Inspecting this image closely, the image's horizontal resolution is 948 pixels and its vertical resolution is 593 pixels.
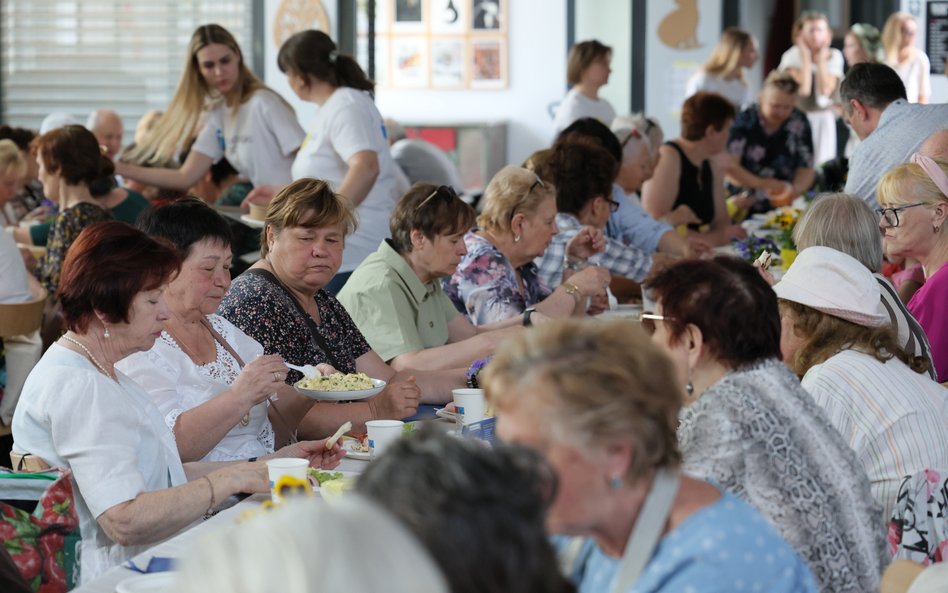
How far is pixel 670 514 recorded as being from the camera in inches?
62.2

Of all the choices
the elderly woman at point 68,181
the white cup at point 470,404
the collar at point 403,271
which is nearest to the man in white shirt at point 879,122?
the collar at point 403,271

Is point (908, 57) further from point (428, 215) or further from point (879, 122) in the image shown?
point (428, 215)

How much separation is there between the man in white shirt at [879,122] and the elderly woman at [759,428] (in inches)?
123

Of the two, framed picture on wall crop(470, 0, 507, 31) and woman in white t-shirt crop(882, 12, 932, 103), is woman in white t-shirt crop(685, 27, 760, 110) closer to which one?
woman in white t-shirt crop(882, 12, 932, 103)

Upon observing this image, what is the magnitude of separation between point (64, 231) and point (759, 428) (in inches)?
160

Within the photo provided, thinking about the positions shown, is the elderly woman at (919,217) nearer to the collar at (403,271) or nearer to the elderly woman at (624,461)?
the collar at (403,271)

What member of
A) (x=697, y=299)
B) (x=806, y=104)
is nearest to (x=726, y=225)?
(x=806, y=104)

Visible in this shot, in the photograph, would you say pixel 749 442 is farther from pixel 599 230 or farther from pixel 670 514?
pixel 599 230

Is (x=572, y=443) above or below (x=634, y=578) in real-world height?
above

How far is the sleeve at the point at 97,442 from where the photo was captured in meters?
2.41

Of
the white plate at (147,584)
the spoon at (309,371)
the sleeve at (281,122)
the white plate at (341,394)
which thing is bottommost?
the white plate at (147,584)

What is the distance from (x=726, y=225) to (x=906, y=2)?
4002 millimetres

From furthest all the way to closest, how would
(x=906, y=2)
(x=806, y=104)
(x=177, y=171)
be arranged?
(x=806, y=104) < (x=906, y=2) < (x=177, y=171)

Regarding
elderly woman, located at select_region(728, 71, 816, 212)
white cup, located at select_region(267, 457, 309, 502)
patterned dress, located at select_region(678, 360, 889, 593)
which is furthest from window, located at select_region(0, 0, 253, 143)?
patterned dress, located at select_region(678, 360, 889, 593)
